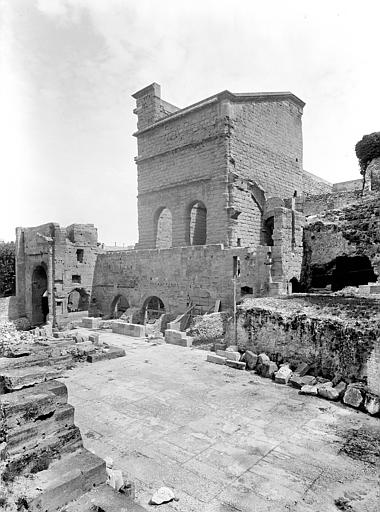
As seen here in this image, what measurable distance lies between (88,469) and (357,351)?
5.78m

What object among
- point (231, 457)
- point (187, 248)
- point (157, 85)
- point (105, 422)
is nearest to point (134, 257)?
point (187, 248)

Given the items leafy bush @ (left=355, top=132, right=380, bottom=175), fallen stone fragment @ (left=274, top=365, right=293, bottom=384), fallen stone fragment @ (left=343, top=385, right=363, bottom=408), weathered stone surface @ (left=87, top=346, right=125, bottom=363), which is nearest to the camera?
fallen stone fragment @ (left=343, top=385, right=363, bottom=408)

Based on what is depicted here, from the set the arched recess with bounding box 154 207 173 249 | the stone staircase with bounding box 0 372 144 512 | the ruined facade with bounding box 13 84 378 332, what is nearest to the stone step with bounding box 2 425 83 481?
the stone staircase with bounding box 0 372 144 512

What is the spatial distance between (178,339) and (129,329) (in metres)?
3.17

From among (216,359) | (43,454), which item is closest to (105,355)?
(216,359)

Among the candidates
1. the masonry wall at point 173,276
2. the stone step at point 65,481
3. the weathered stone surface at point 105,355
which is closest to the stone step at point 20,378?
the weathered stone surface at point 105,355

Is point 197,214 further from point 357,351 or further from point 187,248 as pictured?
point 357,351

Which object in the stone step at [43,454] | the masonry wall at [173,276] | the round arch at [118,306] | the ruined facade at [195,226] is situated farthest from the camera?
the round arch at [118,306]

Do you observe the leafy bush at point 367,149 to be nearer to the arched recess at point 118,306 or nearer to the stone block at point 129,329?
the arched recess at point 118,306

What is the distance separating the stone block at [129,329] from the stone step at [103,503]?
35.0 ft

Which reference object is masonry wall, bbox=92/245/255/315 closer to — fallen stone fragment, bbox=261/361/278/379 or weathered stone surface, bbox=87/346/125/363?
weathered stone surface, bbox=87/346/125/363

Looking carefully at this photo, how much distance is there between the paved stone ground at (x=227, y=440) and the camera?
435 centimetres

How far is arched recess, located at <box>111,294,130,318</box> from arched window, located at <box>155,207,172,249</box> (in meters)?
3.84

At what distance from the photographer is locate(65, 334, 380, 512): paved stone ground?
435 cm
